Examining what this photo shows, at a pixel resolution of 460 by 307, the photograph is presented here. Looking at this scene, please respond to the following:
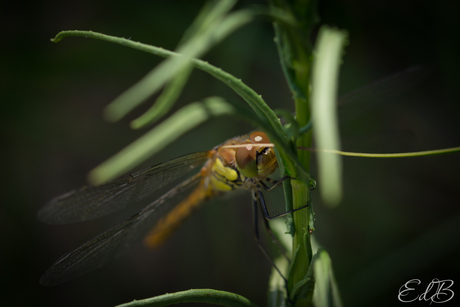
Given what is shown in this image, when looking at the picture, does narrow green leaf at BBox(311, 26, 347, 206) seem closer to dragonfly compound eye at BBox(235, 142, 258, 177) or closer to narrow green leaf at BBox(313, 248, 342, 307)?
narrow green leaf at BBox(313, 248, 342, 307)

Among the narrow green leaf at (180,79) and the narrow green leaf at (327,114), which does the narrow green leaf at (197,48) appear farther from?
the narrow green leaf at (327,114)

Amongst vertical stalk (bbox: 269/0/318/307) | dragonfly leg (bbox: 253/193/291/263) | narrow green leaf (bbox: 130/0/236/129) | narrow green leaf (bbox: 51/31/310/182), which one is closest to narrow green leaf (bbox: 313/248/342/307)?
vertical stalk (bbox: 269/0/318/307)

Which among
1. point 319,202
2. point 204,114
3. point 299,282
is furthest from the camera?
point 319,202

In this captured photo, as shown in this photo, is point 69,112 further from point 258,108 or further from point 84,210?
point 258,108

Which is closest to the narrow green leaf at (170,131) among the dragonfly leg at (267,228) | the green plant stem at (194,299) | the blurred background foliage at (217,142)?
the green plant stem at (194,299)

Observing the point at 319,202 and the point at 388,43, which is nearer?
the point at 388,43

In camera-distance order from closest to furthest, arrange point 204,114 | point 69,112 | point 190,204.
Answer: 1. point 204,114
2. point 190,204
3. point 69,112

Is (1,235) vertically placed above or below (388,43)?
below

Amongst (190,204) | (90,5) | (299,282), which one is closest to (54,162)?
(90,5)
